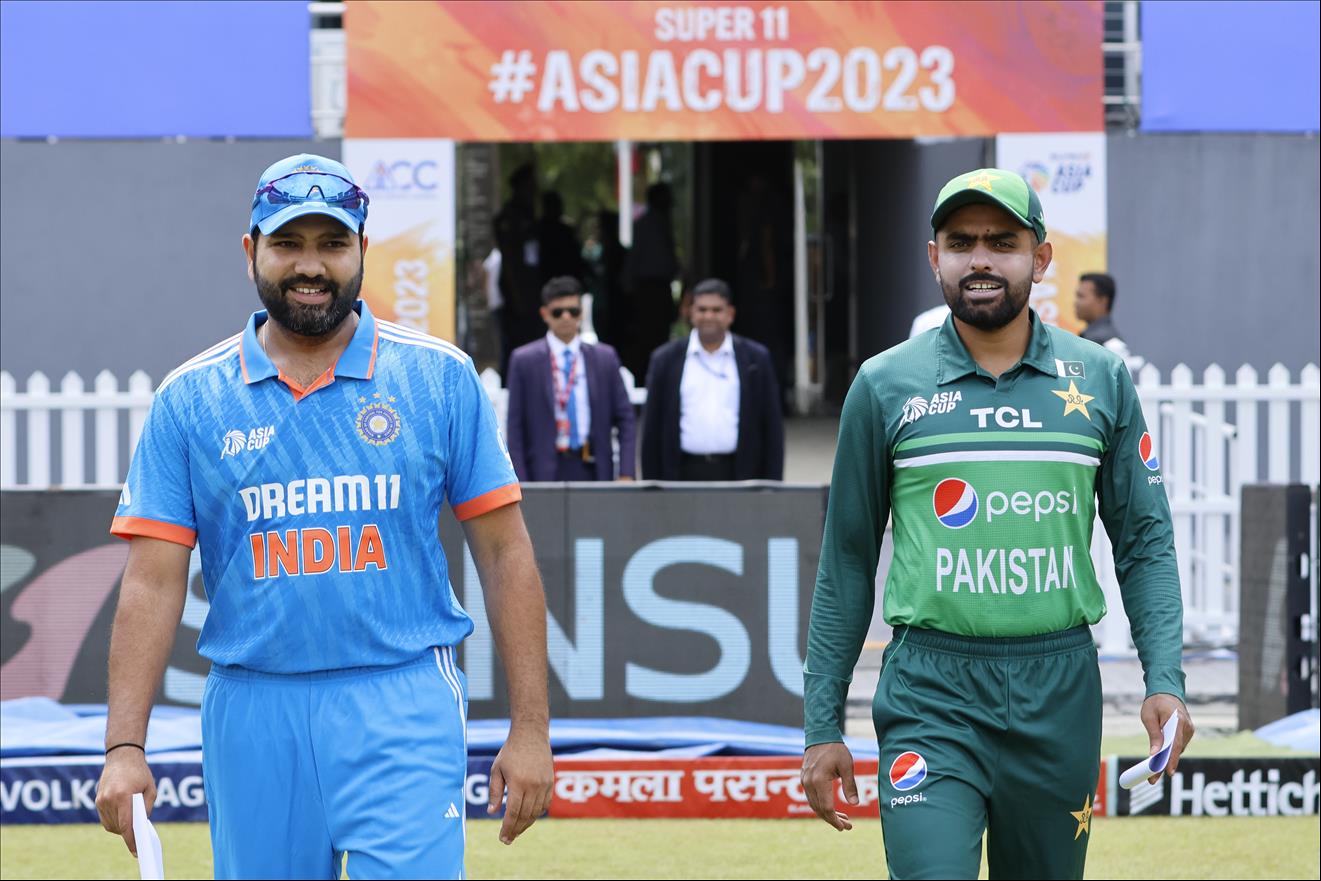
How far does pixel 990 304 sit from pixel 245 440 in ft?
5.36

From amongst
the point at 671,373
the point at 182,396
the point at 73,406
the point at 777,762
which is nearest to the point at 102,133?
the point at 73,406

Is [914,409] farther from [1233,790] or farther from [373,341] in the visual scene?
[1233,790]

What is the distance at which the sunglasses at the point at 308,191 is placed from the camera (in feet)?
14.0

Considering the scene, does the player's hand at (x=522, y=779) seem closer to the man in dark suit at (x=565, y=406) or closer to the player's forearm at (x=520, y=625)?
the player's forearm at (x=520, y=625)

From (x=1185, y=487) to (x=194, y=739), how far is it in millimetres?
6218

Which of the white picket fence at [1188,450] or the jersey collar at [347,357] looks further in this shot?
the white picket fence at [1188,450]

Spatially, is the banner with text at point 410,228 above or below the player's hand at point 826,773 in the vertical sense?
above

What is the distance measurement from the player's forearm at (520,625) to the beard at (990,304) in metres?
1.09

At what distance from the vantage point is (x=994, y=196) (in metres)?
4.55

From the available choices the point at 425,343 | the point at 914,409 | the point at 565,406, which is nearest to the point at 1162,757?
the point at 914,409

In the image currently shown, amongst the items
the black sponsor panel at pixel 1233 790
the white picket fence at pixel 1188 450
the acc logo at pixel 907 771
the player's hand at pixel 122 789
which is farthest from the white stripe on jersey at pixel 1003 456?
the white picket fence at pixel 1188 450

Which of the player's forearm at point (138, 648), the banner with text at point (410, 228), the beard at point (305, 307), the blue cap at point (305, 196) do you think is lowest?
the player's forearm at point (138, 648)

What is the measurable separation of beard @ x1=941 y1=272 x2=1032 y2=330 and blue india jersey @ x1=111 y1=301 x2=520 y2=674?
42.4 inches

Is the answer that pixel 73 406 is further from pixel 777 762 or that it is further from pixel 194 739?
pixel 777 762
